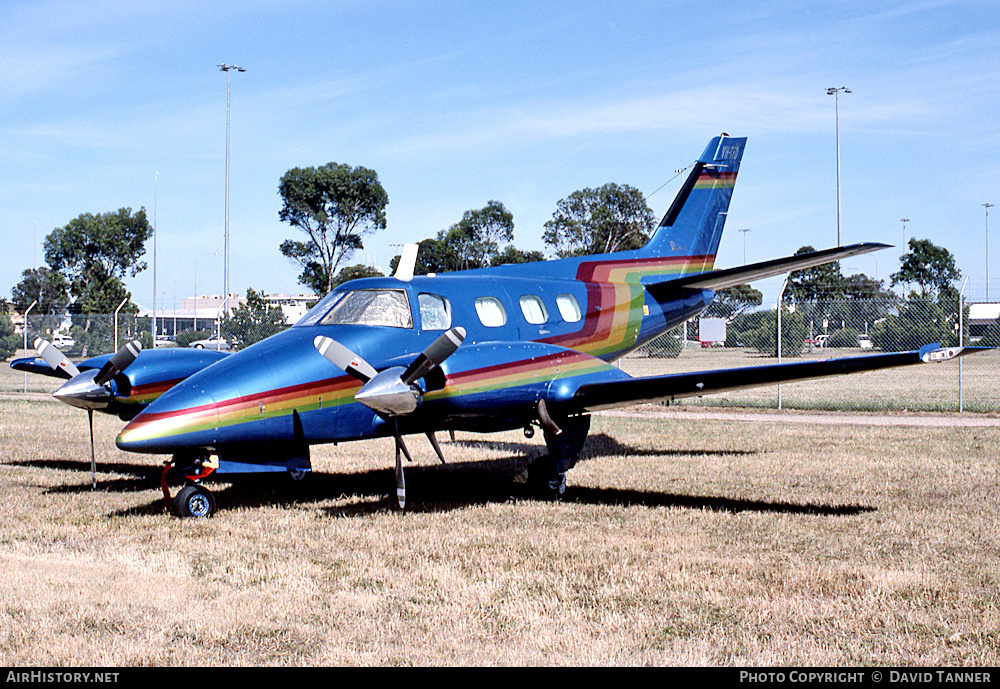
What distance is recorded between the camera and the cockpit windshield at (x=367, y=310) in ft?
38.5

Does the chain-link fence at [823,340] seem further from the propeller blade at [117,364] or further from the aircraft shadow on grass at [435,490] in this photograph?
the propeller blade at [117,364]

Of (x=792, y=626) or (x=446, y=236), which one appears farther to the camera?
(x=446, y=236)

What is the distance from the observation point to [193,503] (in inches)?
422

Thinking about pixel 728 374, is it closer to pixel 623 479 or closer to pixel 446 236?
pixel 623 479

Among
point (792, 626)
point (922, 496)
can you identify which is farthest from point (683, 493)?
point (792, 626)

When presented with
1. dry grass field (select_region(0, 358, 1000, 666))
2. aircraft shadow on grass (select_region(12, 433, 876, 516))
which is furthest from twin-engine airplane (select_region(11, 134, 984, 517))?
dry grass field (select_region(0, 358, 1000, 666))

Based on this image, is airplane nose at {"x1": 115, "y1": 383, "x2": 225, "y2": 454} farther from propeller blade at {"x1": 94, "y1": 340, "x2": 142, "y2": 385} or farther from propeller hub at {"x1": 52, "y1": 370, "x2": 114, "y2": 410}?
propeller hub at {"x1": 52, "y1": 370, "x2": 114, "y2": 410}

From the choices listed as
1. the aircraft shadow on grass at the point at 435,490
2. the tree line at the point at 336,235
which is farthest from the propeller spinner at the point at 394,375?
the tree line at the point at 336,235

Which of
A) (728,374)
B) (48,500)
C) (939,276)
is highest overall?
(939,276)

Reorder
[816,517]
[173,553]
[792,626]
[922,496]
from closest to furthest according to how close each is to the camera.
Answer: [792,626]
[173,553]
[816,517]
[922,496]

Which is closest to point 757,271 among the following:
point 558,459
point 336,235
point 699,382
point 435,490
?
point 699,382

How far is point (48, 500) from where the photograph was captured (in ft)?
39.5

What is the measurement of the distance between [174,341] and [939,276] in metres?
81.9

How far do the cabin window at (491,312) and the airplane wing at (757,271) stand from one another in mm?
4398
